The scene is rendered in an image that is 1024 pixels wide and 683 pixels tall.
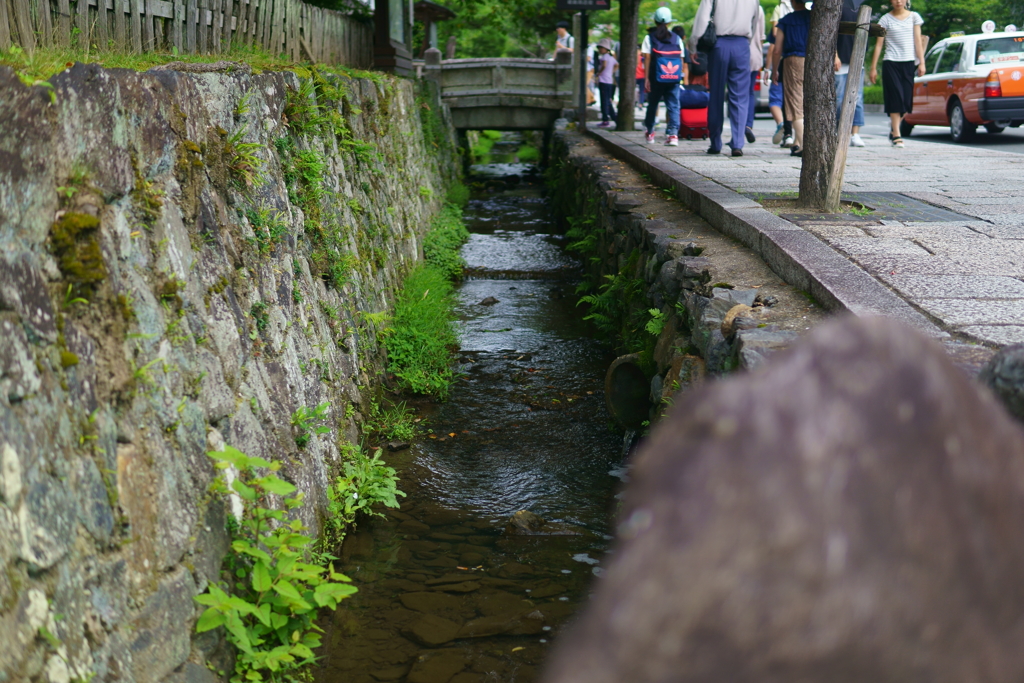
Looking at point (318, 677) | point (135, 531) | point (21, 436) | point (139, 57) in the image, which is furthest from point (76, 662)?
point (139, 57)

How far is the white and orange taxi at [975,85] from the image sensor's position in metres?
12.7

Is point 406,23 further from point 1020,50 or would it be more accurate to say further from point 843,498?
point 843,498

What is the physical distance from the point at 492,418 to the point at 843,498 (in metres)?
4.65

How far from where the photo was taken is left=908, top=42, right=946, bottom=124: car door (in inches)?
566

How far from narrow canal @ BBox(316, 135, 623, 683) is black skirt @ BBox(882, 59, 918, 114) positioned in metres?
5.24

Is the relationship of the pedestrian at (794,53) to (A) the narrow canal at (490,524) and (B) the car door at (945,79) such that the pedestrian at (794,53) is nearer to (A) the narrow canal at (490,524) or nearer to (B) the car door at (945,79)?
(A) the narrow canal at (490,524)

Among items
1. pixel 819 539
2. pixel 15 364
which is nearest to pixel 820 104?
pixel 15 364

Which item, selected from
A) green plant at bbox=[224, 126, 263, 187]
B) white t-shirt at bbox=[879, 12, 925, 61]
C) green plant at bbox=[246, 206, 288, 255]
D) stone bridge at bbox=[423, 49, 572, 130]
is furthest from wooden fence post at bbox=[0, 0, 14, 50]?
stone bridge at bbox=[423, 49, 572, 130]

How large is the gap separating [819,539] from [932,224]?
4.83m

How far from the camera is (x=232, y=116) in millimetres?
3805

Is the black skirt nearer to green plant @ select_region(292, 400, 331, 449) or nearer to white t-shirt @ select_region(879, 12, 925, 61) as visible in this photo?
white t-shirt @ select_region(879, 12, 925, 61)

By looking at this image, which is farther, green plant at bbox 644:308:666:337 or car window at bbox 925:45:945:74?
car window at bbox 925:45:945:74

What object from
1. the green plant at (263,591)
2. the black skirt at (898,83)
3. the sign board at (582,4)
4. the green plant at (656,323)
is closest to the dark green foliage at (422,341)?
the green plant at (656,323)

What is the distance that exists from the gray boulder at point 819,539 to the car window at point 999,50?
47.3ft
